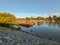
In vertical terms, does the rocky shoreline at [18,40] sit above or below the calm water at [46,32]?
above

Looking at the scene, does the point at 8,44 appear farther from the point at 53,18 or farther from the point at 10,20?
the point at 53,18

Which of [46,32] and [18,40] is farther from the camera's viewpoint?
[46,32]

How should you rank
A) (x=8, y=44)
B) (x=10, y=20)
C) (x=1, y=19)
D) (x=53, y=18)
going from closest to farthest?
(x=8, y=44)
(x=1, y=19)
(x=10, y=20)
(x=53, y=18)

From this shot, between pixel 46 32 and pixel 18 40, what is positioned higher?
pixel 18 40

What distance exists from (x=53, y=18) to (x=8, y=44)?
184805mm

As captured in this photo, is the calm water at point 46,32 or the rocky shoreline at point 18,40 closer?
the rocky shoreline at point 18,40

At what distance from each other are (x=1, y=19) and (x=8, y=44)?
51.9 metres

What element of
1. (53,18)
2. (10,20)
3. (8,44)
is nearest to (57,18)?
(53,18)

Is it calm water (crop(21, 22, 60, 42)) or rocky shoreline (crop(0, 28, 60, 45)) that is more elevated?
rocky shoreline (crop(0, 28, 60, 45))

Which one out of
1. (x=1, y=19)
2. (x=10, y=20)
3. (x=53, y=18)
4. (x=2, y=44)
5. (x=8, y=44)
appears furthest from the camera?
(x=53, y=18)

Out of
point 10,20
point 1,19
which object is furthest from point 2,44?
point 10,20

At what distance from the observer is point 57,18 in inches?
7825

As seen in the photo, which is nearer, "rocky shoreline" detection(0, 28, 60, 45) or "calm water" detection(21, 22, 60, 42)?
"rocky shoreline" detection(0, 28, 60, 45)

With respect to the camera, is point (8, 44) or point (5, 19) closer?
point (8, 44)
